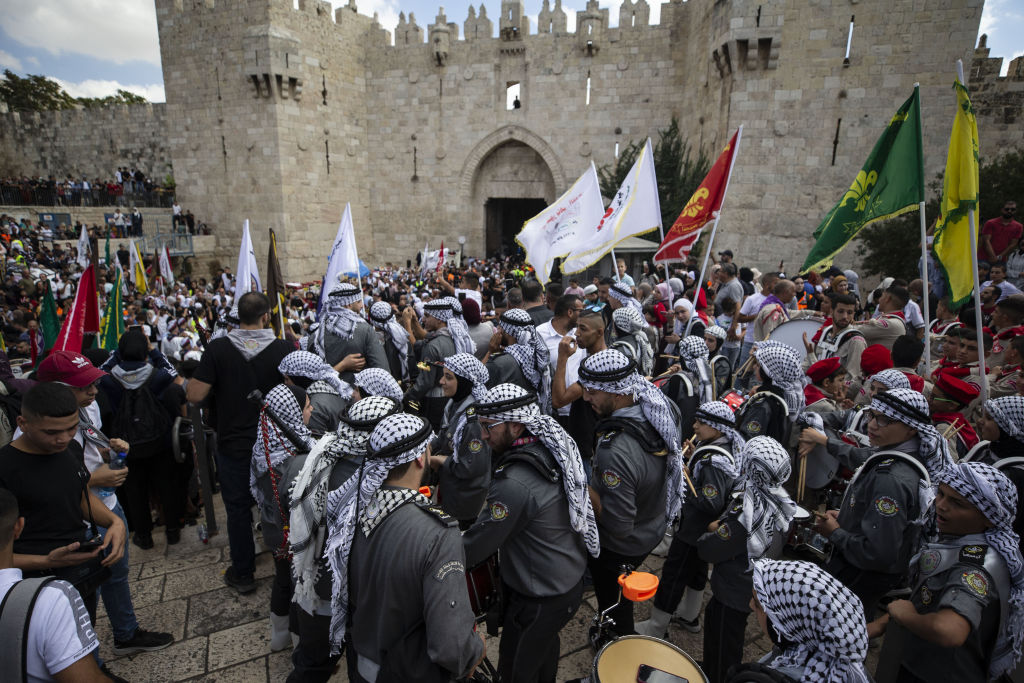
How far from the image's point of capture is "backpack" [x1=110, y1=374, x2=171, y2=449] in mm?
3879

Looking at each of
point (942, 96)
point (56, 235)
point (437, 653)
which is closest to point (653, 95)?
point (942, 96)

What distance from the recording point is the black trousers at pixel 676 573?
307cm

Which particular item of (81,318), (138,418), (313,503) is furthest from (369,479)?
(81,318)

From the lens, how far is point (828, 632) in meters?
1.40

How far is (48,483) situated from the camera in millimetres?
2262

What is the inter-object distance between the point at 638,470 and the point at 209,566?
11.1ft

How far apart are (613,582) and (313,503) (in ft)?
5.54

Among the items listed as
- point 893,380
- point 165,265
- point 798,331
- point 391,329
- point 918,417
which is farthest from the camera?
point 165,265

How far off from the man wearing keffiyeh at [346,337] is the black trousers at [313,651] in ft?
8.20

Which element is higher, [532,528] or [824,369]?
[824,369]

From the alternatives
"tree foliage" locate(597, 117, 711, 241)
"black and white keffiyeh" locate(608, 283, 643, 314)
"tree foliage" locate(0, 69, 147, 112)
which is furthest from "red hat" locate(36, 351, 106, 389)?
"tree foliage" locate(0, 69, 147, 112)

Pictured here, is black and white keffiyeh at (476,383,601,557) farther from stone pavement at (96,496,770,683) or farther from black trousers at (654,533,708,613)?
stone pavement at (96,496,770,683)

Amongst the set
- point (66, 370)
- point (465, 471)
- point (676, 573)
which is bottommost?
point (676, 573)

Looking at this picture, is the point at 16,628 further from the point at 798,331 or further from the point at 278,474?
the point at 798,331
